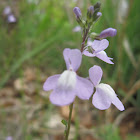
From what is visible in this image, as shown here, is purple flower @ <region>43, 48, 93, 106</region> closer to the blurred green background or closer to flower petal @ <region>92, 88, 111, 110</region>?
flower petal @ <region>92, 88, 111, 110</region>

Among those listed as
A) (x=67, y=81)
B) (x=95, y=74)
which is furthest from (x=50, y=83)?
(x=95, y=74)

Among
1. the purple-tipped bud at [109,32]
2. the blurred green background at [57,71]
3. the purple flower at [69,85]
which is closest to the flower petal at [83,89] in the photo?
the purple flower at [69,85]

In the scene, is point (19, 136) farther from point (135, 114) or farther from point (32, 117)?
point (135, 114)

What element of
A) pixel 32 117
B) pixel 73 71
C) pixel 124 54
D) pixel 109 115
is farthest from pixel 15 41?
pixel 73 71

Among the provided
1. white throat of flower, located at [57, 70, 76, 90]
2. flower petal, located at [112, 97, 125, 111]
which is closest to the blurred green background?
flower petal, located at [112, 97, 125, 111]

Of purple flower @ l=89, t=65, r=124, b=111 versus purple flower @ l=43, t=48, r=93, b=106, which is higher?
purple flower @ l=43, t=48, r=93, b=106

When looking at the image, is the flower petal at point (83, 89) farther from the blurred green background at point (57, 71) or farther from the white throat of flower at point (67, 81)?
the blurred green background at point (57, 71)

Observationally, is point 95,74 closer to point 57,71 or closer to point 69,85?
point 69,85
